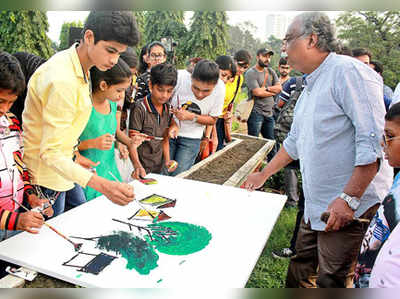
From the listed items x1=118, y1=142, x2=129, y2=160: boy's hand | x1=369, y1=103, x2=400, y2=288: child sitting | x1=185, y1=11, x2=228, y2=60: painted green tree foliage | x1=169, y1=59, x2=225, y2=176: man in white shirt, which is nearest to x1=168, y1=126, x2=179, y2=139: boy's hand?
x1=169, y1=59, x2=225, y2=176: man in white shirt

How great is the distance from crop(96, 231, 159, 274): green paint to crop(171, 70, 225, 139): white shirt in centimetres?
148

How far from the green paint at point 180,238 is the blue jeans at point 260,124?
3.34 m

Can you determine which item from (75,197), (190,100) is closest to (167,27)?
(190,100)

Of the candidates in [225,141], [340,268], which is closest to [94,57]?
[340,268]

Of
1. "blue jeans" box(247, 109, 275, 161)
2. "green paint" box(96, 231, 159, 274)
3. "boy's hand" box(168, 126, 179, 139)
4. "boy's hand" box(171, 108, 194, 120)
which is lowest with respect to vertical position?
"blue jeans" box(247, 109, 275, 161)

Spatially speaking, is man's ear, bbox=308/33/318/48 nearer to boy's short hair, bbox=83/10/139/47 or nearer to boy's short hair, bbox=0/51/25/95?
boy's short hair, bbox=83/10/139/47

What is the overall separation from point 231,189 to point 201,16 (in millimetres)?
2847

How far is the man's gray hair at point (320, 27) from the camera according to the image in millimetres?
1416

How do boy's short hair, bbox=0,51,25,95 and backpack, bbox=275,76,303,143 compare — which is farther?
backpack, bbox=275,76,303,143

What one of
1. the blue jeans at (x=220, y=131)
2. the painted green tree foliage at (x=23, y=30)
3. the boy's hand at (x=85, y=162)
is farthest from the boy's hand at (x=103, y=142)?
the blue jeans at (x=220, y=131)

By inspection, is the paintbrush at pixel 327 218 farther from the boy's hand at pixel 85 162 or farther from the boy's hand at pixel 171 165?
the boy's hand at pixel 171 165

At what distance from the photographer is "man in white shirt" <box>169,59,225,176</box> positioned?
261 cm

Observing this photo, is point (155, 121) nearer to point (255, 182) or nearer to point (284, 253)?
point (255, 182)

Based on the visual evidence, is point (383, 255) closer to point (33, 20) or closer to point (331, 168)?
point (331, 168)
